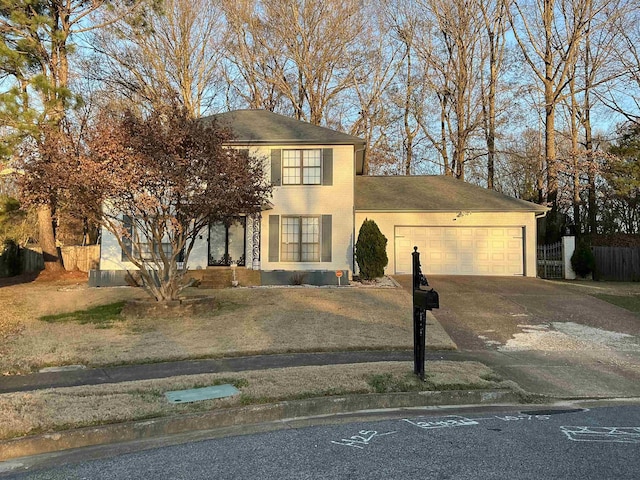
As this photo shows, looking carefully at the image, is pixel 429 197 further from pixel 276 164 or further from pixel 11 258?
pixel 11 258

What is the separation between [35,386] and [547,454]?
599cm

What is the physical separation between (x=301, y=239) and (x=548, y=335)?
993 cm

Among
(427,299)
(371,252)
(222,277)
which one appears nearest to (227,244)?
(222,277)

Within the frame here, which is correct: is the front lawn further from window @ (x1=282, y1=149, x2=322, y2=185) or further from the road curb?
window @ (x1=282, y1=149, x2=322, y2=185)

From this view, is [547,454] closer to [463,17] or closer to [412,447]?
[412,447]

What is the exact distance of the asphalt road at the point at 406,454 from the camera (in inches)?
146

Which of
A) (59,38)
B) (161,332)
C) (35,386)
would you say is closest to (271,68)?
(59,38)

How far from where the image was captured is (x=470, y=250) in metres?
19.9

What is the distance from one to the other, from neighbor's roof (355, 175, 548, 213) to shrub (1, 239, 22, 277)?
1744 cm

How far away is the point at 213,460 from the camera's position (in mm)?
4012

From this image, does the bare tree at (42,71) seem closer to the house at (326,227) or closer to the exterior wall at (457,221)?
the house at (326,227)

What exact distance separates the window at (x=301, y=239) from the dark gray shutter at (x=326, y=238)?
7.7 inches

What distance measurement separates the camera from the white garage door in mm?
19766

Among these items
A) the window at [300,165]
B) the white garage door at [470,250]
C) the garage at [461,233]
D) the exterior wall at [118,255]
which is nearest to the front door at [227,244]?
the exterior wall at [118,255]
